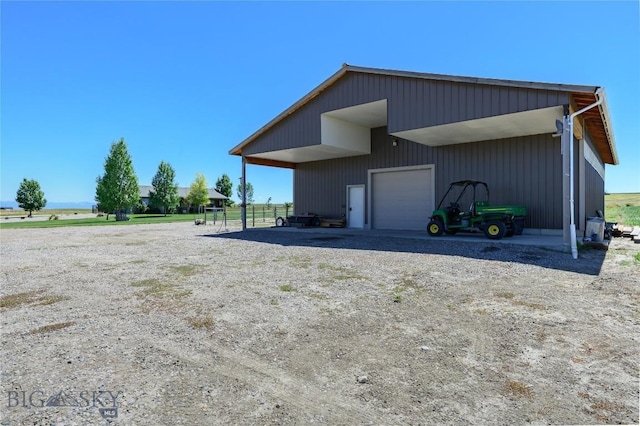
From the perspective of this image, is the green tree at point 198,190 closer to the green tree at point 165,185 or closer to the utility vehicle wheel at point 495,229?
the green tree at point 165,185

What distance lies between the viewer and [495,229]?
951 cm

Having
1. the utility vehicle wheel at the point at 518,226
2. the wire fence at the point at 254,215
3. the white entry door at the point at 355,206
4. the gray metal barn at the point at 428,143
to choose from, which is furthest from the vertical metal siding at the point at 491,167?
the wire fence at the point at 254,215

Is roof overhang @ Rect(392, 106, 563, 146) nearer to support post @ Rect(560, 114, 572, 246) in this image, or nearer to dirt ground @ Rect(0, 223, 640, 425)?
support post @ Rect(560, 114, 572, 246)

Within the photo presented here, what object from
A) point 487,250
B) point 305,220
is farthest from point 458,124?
point 305,220

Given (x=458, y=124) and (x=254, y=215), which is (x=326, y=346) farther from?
(x=254, y=215)

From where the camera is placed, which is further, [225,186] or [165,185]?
[225,186]

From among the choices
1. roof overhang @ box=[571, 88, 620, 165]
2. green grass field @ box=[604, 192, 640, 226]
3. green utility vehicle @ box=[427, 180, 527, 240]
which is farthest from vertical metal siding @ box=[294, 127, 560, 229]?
green grass field @ box=[604, 192, 640, 226]

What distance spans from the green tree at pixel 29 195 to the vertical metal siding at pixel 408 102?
41.3 metres

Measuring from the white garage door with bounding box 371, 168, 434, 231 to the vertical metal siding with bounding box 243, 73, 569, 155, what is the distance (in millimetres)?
3297

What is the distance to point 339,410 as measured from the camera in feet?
6.66

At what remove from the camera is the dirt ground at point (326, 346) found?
80.4 inches

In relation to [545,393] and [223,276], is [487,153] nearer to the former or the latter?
[223,276]

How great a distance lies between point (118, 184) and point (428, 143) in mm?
26666

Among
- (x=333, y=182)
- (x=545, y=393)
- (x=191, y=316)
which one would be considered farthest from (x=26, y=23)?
(x=545, y=393)
